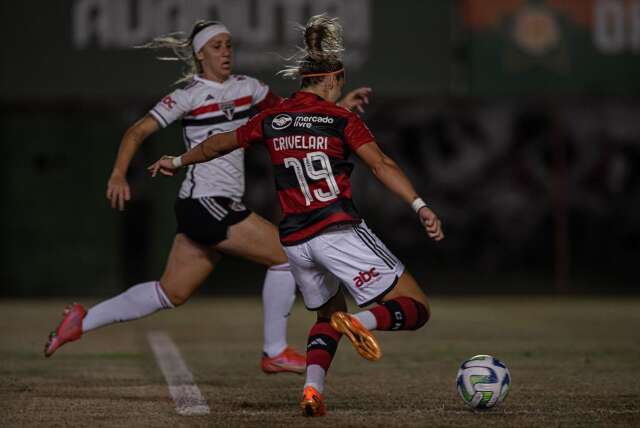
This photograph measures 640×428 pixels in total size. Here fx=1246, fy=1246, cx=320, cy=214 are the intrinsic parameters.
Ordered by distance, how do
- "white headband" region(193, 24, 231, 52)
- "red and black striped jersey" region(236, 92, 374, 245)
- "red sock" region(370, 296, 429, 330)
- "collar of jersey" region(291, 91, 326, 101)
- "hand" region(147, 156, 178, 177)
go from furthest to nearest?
"white headband" region(193, 24, 231, 52)
"hand" region(147, 156, 178, 177)
"collar of jersey" region(291, 91, 326, 101)
"red and black striped jersey" region(236, 92, 374, 245)
"red sock" region(370, 296, 429, 330)

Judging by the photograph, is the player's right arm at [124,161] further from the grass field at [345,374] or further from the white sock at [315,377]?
Result: the white sock at [315,377]

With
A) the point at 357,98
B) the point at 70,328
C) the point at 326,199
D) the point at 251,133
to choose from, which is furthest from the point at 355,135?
the point at 70,328

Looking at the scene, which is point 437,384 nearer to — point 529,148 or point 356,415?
point 356,415

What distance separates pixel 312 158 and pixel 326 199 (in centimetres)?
21

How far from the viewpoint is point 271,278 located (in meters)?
7.74

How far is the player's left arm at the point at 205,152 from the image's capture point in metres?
6.30

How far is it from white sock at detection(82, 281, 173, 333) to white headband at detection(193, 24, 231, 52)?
1507mm

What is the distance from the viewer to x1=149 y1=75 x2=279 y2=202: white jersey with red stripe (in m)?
7.58

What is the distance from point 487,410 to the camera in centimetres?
611

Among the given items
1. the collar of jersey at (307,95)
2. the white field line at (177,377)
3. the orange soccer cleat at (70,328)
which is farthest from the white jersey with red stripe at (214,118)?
the collar of jersey at (307,95)

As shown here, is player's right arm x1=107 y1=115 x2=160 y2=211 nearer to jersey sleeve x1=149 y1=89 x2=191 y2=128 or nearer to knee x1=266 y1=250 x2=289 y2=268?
jersey sleeve x1=149 y1=89 x2=191 y2=128

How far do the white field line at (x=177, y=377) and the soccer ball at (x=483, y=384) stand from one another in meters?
1.27

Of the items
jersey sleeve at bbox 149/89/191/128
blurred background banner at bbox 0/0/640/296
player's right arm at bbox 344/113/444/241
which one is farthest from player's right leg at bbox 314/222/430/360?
blurred background banner at bbox 0/0/640/296

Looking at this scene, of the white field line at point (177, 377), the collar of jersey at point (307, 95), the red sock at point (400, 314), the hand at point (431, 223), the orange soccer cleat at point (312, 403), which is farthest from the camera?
the white field line at point (177, 377)
